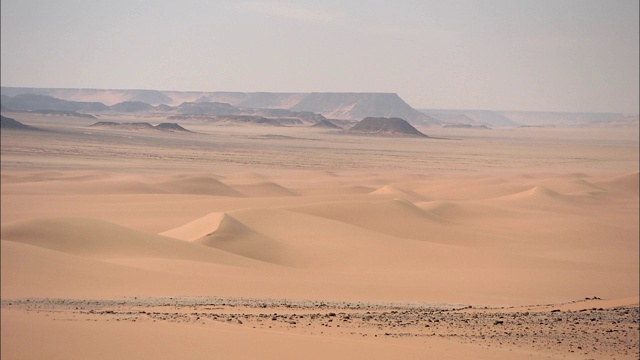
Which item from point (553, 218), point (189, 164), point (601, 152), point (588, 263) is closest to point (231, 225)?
point (588, 263)

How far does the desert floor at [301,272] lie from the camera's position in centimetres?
883

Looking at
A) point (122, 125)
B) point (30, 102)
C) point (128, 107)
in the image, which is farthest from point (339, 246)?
point (128, 107)

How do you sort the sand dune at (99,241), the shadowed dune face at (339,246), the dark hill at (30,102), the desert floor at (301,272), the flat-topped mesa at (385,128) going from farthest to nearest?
the flat-topped mesa at (385,128) → the shadowed dune face at (339,246) → the dark hill at (30,102) → the sand dune at (99,241) → the desert floor at (301,272)

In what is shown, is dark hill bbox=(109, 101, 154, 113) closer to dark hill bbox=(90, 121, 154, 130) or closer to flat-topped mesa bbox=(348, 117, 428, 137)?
dark hill bbox=(90, 121, 154, 130)

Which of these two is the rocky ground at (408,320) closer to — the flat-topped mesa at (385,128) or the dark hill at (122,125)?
the dark hill at (122,125)

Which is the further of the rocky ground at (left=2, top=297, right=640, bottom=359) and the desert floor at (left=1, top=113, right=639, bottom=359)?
the rocky ground at (left=2, top=297, right=640, bottom=359)

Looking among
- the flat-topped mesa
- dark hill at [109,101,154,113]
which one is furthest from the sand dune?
dark hill at [109,101,154,113]

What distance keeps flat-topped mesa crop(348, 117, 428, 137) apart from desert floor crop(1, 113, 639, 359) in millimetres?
121458

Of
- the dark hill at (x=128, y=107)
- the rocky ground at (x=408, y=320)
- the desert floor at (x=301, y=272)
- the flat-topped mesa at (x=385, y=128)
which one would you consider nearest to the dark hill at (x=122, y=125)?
the dark hill at (x=128, y=107)

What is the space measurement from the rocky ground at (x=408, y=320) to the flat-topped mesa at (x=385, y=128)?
16196cm

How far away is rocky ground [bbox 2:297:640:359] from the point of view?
10945 millimetres

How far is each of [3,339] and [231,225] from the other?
19.5 metres

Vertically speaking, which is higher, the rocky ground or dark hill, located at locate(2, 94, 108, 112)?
dark hill, located at locate(2, 94, 108, 112)

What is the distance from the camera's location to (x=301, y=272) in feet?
69.2
